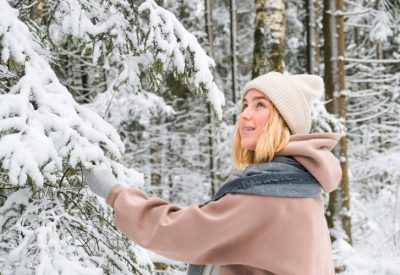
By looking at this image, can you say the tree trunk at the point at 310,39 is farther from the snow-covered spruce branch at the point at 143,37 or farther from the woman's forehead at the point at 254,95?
the woman's forehead at the point at 254,95

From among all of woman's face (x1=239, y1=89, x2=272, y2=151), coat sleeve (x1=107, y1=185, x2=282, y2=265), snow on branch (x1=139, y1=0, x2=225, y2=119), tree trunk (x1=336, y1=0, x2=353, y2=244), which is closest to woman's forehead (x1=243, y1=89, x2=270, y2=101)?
woman's face (x1=239, y1=89, x2=272, y2=151)

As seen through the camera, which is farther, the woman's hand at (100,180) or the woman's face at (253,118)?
the woman's hand at (100,180)

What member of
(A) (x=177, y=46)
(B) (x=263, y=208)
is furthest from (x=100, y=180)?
(A) (x=177, y=46)

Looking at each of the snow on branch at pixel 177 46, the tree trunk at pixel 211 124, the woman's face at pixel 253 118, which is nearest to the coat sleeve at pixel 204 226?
the woman's face at pixel 253 118

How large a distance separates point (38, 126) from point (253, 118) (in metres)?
1.14

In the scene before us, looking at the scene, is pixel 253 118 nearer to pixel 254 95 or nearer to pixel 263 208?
pixel 254 95

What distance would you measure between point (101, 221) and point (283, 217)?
1.45 m

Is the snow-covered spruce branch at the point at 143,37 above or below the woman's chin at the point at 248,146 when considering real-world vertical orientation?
above

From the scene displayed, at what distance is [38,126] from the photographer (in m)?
2.59

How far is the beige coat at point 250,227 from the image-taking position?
2.14 metres

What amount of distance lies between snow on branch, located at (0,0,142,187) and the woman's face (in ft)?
2.64

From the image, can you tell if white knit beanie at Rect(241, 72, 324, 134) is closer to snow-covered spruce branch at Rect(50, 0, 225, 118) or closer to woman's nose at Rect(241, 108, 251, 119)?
woman's nose at Rect(241, 108, 251, 119)

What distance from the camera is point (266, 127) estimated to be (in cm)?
242

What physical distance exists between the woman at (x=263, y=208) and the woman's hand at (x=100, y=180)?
0.10m
